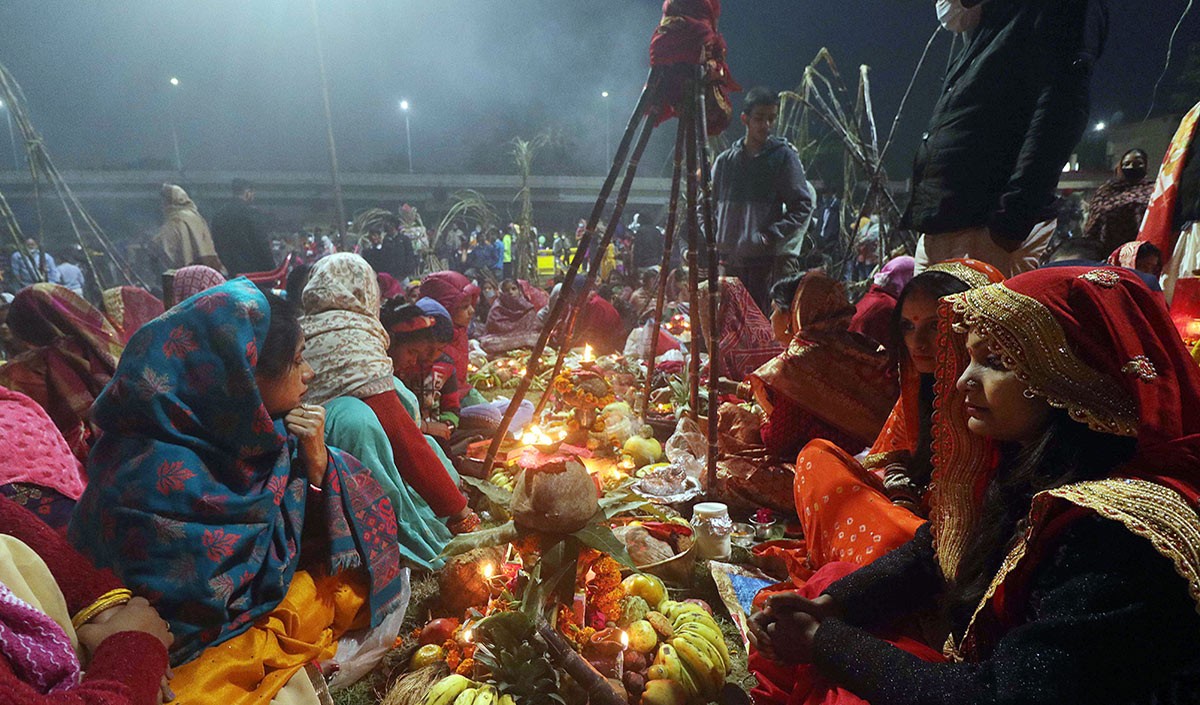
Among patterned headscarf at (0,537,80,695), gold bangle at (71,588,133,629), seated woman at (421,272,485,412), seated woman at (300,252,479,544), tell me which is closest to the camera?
patterned headscarf at (0,537,80,695)

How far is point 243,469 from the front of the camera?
204 cm

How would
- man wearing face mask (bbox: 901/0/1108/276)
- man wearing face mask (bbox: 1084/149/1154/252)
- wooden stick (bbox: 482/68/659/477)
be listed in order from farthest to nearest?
man wearing face mask (bbox: 1084/149/1154/252) < wooden stick (bbox: 482/68/659/477) < man wearing face mask (bbox: 901/0/1108/276)

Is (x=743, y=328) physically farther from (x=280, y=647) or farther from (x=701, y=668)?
(x=280, y=647)

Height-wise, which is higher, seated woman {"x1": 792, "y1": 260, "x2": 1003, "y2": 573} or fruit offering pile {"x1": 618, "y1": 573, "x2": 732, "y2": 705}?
seated woman {"x1": 792, "y1": 260, "x2": 1003, "y2": 573}

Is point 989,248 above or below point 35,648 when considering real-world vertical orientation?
above

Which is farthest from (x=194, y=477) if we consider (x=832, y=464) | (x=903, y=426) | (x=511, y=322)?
(x=511, y=322)

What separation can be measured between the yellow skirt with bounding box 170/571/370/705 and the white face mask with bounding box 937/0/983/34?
417 centimetres

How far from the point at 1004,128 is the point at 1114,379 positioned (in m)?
2.36

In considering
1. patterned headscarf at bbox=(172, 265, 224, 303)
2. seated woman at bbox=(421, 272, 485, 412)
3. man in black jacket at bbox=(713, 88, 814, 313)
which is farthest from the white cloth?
patterned headscarf at bbox=(172, 265, 224, 303)

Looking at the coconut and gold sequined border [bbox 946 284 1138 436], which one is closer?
gold sequined border [bbox 946 284 1138 436]

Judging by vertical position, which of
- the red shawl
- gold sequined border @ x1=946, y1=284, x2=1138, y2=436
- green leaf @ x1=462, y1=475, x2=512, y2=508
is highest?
the red shawl

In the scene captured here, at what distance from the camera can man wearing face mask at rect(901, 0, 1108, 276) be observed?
2.83 meters

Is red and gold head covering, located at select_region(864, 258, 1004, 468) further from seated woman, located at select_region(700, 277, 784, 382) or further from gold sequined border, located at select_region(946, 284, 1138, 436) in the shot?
seated woman, located at select_region(700, 277, 784, 382)

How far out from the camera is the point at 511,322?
9555 millimetres
